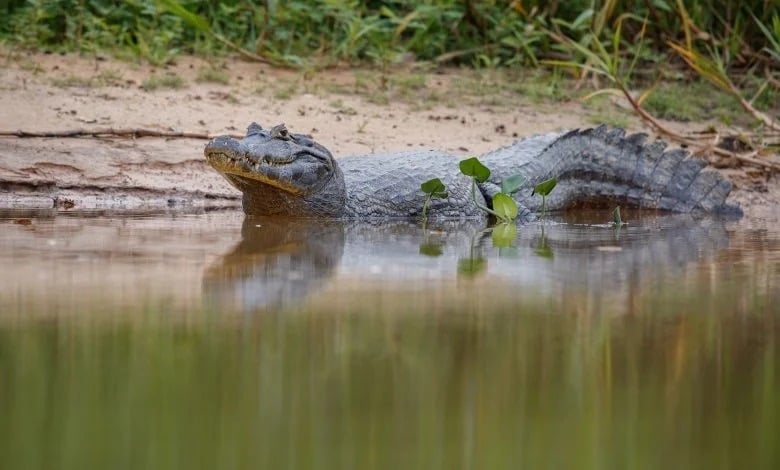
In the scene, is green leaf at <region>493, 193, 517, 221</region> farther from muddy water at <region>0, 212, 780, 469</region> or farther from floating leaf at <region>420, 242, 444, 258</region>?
muddy water at <region>0, 212, 780, 469</region>

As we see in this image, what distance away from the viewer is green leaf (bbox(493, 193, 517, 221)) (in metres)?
7.81

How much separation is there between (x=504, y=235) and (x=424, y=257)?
1.37 meters

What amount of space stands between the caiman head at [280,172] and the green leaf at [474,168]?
76cm

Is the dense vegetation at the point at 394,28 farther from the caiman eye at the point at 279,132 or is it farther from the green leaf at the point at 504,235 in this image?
the green leaf at the point at 504,235

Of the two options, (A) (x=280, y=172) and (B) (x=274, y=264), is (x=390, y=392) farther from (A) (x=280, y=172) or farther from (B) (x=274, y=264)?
(A) (x=280, y=172)

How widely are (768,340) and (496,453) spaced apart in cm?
151

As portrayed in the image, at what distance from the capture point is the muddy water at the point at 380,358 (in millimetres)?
2746

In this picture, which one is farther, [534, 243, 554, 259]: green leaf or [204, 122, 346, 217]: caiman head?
[204, 122, 346, 217]: caiman head

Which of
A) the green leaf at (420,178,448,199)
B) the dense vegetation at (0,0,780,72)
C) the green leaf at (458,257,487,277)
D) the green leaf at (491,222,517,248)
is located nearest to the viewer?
the green leaf at (458,257,487,277)

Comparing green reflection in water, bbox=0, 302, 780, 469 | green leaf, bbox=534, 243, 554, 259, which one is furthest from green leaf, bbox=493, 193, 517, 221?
green reflection in water, bbox=0, 302, 780, 469

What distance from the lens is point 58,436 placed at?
2.77 metres

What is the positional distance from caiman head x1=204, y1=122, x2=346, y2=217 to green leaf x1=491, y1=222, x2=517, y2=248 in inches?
39.0

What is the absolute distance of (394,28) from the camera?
1058 cm

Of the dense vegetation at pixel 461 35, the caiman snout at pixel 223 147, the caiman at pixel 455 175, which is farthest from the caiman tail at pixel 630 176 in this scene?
the caiman snout at pixel 223 147
